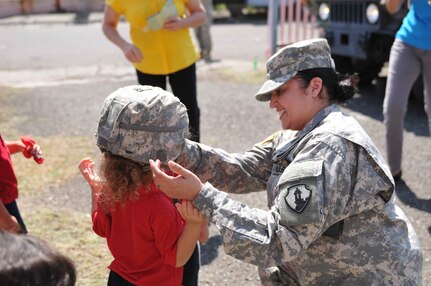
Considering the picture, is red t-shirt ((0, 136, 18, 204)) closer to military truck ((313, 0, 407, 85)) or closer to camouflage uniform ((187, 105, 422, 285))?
camouflage uniform ((187, 105, 422, 285))

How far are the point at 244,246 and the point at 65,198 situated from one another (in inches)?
104

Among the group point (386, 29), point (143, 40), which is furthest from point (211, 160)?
point (386, 29)

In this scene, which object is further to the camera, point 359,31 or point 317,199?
point 359,31

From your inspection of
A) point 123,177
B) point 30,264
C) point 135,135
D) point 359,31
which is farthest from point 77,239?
point 359,31

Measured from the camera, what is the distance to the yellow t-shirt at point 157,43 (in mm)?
3676

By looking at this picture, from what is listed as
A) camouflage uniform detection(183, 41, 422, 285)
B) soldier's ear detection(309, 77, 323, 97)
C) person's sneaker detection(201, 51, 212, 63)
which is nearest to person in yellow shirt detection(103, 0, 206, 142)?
camouflage uniform detection(183, 41, 422, 285)

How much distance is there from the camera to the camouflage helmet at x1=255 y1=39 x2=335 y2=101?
2107 millimetres

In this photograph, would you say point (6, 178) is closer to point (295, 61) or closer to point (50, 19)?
point (295, 61)

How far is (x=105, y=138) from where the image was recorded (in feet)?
6.57

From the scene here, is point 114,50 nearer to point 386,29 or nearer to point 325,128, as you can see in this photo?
point 386,29

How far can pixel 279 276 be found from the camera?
2.41 meters

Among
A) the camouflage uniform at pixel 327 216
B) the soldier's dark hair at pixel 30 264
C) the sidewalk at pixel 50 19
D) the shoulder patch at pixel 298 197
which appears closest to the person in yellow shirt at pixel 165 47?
the camouflage uniform at pixel 327 216

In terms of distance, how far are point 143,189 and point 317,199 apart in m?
0.57

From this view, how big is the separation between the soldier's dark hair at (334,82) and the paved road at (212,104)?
1.31 m
